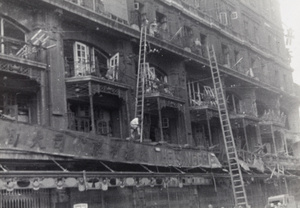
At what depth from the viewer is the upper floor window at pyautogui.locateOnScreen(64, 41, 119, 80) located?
766 inches

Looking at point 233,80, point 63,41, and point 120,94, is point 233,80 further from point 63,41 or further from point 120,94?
point 63,41

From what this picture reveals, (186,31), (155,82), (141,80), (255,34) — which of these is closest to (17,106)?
(141,80)

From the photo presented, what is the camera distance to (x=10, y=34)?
1788cm

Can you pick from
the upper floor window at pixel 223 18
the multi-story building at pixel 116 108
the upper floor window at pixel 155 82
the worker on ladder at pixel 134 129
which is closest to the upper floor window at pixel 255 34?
the multi-story building at pixel 116 108

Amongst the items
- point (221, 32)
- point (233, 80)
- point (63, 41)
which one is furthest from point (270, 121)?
point (63, 41)

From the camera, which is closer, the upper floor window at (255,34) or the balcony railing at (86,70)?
the balcony railing at (86,70)

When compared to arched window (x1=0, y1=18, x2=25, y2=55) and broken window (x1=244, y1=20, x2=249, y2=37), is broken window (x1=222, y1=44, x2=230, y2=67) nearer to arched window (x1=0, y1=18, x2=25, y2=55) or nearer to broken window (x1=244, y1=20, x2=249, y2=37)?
broken window (x1=244, y1=20, x2=249, y2=37)

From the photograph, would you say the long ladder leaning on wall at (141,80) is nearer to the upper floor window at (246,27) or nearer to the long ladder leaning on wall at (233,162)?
the long ladder leaning on wall at (233,162)

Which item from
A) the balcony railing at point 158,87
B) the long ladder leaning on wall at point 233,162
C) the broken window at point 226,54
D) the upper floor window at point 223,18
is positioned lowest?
the long ladder leaning on wall at point 233,162

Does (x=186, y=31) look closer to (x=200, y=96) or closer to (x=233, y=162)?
(x=200, y=96)

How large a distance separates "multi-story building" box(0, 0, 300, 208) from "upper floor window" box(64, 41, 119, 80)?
0.06 metres

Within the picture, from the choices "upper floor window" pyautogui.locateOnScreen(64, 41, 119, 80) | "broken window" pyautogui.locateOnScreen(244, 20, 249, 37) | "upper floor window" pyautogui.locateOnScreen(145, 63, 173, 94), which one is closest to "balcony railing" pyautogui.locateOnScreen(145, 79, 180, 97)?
"upper floor window" pyautogui.locateOnScreen(145, 63, 173, 94)

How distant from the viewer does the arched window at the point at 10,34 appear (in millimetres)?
17241

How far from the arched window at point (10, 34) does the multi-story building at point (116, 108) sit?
45 millimetres
